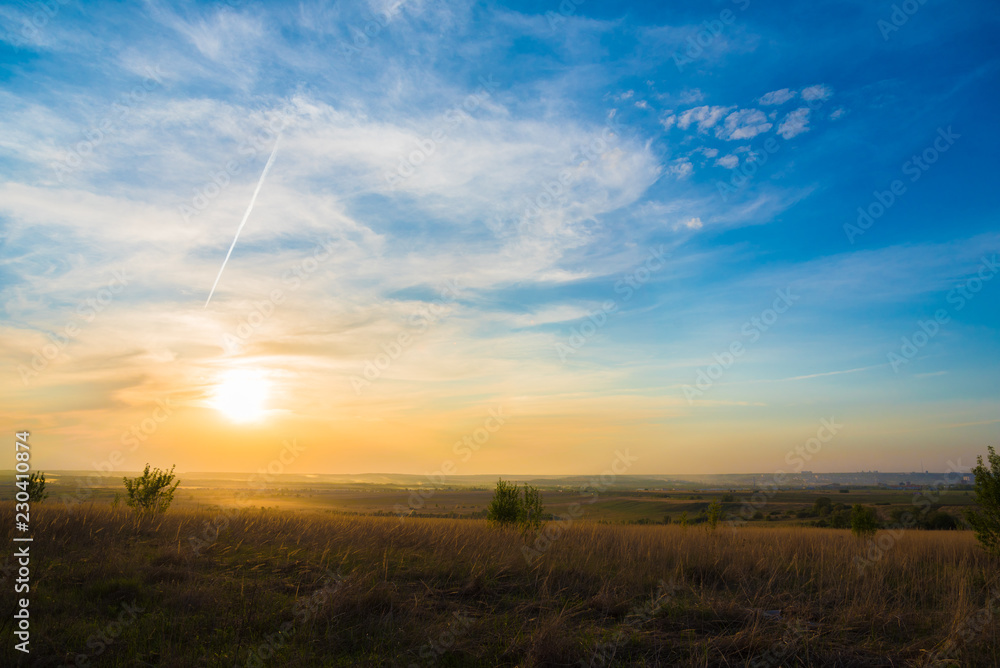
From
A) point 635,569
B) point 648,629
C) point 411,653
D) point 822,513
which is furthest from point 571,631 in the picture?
point 822,513

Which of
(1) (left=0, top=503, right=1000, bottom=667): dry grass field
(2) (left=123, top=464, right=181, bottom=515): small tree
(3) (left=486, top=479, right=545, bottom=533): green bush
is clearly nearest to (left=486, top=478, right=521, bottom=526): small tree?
(3) (left=486, top=479, right=545, bottom=533): green bush

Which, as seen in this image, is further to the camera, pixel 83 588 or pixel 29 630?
pixel 83 588

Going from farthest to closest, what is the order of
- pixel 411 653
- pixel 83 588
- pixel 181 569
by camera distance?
pixel 181 569, pixel 83 588, pixel 411 653

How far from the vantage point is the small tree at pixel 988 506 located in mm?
11578

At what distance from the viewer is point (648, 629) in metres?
6.46

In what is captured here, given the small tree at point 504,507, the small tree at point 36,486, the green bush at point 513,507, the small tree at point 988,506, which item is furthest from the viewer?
the small tree at point 36,486

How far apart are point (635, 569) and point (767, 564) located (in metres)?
2.88

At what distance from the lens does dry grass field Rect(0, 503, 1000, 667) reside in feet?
18.4

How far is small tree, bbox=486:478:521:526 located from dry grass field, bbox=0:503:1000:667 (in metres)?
6.08

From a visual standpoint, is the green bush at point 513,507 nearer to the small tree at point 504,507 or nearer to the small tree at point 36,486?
the small tree at point 504,507

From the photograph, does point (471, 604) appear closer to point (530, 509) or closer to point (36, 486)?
point (530, 509)

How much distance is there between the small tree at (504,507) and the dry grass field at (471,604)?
6.08 meters

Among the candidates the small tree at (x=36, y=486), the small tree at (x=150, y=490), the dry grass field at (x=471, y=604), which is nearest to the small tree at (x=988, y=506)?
the dry grass field at (x=471, y=604)

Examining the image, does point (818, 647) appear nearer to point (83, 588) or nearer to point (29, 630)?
point (29, 630)
